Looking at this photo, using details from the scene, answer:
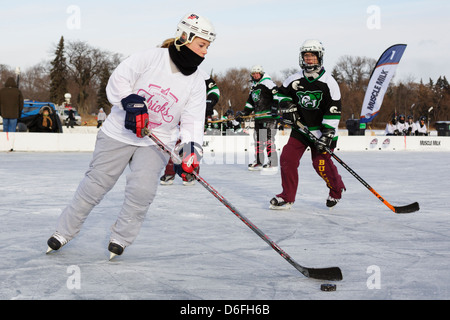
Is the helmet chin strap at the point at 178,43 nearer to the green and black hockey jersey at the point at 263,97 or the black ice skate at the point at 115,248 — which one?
the black ice skate at the point at 115,248

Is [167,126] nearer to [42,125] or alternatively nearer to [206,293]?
[206,293]

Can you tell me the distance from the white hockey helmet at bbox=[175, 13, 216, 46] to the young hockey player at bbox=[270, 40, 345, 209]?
218 centimetres

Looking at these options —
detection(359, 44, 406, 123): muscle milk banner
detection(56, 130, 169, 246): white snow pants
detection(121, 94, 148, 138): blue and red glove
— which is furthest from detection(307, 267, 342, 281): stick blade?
detection(359, 44, 406, 123): muscle milk banner

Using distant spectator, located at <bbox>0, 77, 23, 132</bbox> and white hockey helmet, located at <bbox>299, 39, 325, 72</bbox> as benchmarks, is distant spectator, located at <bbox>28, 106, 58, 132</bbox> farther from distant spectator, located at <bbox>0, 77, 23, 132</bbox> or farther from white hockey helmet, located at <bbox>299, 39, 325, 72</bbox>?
white hockey helmet, located at <bbox>299, 39, 325, 72</bbox>

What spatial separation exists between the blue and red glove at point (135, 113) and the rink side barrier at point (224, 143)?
8.61 m

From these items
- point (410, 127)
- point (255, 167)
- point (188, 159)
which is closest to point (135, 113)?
point (188, 159)

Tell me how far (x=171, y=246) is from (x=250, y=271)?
816 mm

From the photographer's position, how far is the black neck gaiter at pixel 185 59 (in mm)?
3355

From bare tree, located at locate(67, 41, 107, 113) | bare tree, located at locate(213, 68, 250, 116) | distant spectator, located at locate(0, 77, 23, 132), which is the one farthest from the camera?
bare tree, located at locate(213, 68, 250, 116)

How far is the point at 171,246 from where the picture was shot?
12.4 ft

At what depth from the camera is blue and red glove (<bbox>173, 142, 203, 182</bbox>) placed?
3.37 m

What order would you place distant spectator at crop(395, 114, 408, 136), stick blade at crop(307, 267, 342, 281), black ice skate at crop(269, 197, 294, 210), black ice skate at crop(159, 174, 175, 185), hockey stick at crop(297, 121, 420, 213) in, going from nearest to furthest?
stick blade at crop(307, 267, 342, 281)
hockey stick at crop(297, 121, 420, 213)
black ice skate at crop(269, 197, 294, 210)
black ice skate at crop(159, 174, 175, 185)
distant spectator at crop(395, 114, 408, 136)

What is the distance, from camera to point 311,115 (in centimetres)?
556

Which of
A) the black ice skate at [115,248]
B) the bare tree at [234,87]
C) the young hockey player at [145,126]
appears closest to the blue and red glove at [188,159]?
the young hockey player at [145,126]
